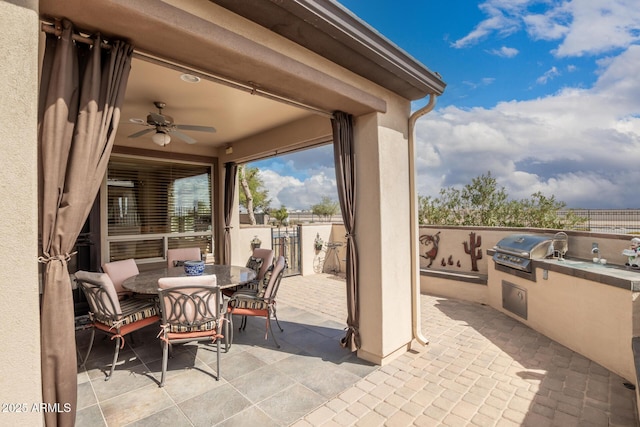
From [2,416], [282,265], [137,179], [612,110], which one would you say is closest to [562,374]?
[282,265]

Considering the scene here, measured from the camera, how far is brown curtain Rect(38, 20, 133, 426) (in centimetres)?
141

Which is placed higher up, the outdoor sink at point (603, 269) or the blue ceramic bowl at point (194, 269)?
the blue ceramic bowl at point (194, 269)

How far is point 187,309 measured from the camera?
266cm

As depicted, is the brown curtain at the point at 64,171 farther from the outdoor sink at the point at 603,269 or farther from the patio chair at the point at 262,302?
the outdoor sink at the point at 603,269

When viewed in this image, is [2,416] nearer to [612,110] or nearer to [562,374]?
[562,374]

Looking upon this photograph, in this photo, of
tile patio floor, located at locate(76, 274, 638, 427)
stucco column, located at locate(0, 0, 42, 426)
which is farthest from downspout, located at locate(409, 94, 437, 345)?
stucco column, located at locate(0, 0, 42, 426)

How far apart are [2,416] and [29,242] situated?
70 centimetres

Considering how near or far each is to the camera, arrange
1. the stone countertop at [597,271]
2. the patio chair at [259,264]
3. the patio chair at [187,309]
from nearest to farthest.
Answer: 1. the patio chair at [187,309]
2. the stone countertop at [597,271]
3. the patio chair at [259,264]

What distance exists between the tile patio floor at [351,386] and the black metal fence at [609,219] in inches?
157

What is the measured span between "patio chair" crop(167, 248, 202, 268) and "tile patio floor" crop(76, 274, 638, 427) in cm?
118

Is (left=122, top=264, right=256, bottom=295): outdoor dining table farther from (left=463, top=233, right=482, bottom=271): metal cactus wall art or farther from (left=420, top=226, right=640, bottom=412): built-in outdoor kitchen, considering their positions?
(left=463, top=233, right=482, bottom=271): metal cactus wall art

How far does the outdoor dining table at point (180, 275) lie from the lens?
314 centimetres

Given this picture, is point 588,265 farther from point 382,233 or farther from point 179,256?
point 179,256

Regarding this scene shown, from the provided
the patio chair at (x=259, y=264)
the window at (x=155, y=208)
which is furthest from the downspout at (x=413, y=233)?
the window at (x=155, y=208)
